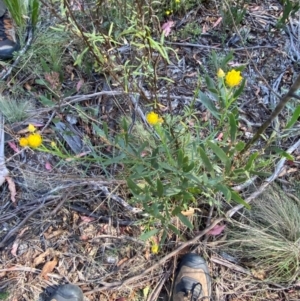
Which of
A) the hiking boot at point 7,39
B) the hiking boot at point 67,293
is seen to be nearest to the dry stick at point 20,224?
the hiking boot at point 67,293

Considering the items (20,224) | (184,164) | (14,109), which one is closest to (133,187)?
(184,164)

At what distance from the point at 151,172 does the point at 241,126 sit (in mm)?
692

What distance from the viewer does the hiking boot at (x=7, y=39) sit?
1.96 metres

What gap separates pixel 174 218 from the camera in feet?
5.13

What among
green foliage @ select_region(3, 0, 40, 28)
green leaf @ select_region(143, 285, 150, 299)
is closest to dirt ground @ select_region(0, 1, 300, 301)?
green leaf @ select_region(143, 285, 150, 299)

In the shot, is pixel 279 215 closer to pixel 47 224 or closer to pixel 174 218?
pixel 174 218

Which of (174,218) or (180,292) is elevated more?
(174,218)

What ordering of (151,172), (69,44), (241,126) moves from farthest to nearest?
(69,44) < (241,126) < (151,172)

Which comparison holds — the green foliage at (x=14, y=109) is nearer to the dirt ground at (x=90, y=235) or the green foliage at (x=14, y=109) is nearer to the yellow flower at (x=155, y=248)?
the dirt ground at (x=90, y=235)

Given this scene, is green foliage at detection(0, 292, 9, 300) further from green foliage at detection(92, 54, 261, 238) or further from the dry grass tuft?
the dry grass tuft

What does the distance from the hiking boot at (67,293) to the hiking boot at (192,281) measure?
0.36m

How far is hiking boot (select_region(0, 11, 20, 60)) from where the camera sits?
1960 mm

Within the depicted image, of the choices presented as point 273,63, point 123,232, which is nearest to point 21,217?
point 123,232

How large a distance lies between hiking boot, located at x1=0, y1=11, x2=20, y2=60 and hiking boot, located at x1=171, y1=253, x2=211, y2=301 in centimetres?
126
